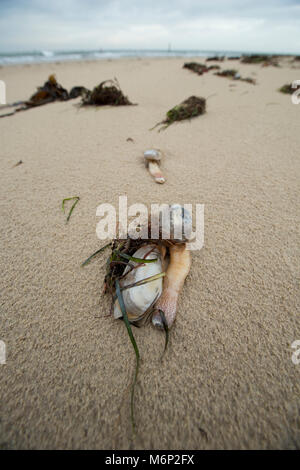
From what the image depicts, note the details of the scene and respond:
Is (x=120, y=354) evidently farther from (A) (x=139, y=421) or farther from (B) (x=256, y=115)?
(B) (x=256, y=115)

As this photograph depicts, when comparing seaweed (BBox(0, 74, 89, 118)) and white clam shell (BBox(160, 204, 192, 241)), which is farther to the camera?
seaweed (BBox(0, 74, 89, 118))

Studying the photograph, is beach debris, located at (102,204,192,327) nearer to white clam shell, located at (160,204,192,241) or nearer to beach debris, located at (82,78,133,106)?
white clam shell, located at (160,204,192,241)

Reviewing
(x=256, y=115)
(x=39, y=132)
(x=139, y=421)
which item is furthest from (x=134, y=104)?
(x=139, y=421)

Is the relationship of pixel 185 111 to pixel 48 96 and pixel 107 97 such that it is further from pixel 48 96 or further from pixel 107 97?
pixel 48 96

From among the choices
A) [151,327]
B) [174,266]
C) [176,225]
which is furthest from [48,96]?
[151,327]

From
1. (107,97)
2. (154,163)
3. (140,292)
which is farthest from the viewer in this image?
(107,97)

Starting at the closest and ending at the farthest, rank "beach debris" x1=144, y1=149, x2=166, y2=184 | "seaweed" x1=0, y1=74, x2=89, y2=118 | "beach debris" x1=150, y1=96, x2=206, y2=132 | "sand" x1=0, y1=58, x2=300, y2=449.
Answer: "sand" x1=0, y1=58, x2=300, y2=449 < "beach debris" x1=144, y1=149, x2=166, y2=184 < "beach debris" x1=150, y1=96, x2=206, y2=132 < "seaweed" x1=0, y1=74, x2=89, y2=118

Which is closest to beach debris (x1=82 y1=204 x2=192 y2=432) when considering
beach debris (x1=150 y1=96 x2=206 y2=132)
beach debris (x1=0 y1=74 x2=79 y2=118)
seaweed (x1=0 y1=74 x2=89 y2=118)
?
beach debris (x1=150 y1=96 x2=206 y2=132)
